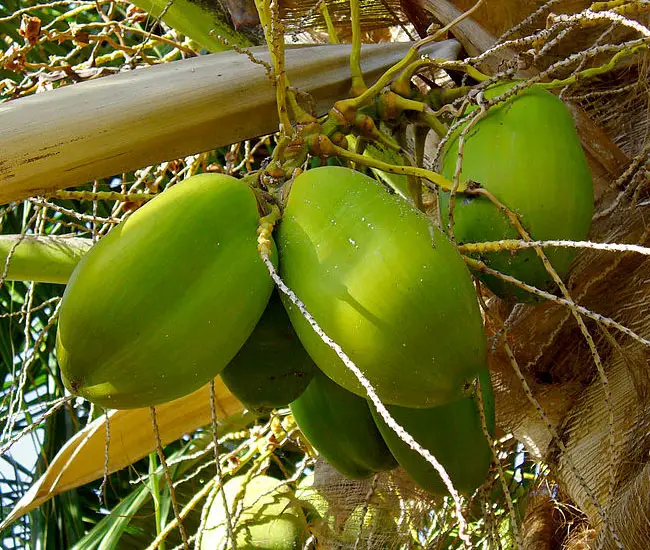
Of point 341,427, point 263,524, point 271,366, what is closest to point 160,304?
point 271,366

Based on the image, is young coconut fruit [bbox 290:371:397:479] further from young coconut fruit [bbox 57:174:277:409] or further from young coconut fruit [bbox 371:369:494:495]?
young coconut fruit [bbox 57:174:277:409]

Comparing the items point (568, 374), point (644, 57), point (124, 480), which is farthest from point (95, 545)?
point (644, 57)

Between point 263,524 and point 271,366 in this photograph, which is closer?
point 271,366

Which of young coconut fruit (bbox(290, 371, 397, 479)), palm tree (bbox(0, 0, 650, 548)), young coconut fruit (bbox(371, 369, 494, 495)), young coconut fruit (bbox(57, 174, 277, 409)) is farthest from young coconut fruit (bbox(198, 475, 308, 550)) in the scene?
young coconut fruit (bbox(57, 174, 277, 409))

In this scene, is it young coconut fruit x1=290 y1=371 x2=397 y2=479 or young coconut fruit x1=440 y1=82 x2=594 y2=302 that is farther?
young coconut fruit x1=290 y1=371 x2=397 y2=479

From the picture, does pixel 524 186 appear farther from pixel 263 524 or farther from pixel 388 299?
pixel 263 524

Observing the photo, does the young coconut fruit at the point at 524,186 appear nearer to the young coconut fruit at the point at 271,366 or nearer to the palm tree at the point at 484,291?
the palm tree at the point at 484,291

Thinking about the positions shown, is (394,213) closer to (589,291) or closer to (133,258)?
(133,258)
